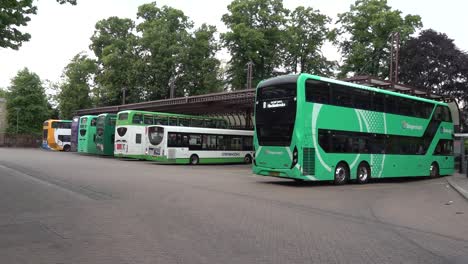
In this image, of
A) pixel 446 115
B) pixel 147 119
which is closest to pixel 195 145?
pixel 147 119

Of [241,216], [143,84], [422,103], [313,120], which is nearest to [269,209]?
[241,216]

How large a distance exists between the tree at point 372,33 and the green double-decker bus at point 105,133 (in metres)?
23.0

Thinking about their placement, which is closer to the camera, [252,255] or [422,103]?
[252,255]

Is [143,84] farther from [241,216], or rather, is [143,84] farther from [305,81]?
[241,216]

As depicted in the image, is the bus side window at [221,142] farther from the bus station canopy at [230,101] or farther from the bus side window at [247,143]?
the bus station canopy at [230,101]

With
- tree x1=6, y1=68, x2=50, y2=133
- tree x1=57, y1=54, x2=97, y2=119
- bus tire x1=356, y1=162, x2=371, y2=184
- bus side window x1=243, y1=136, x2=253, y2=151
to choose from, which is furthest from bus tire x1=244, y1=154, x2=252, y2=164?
tree x1=6, y1=68, x2=50, y2=133

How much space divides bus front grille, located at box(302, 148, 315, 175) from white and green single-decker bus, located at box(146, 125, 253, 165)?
14.1 meters

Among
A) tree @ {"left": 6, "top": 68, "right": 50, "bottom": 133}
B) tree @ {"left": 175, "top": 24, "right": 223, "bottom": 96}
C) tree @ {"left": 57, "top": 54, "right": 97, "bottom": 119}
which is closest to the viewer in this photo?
tree @ {"left": 175, "top": 24, "right": 223, "bottom": 96}

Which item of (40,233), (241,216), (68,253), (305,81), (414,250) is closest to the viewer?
(68,253)

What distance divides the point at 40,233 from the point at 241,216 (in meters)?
3.90

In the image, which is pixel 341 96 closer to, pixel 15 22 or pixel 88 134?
pixel 15 22

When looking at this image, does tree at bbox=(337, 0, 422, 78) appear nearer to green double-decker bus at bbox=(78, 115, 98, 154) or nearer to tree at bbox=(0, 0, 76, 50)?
green double-decker bus at bbox=(78, 115, 98, 154)

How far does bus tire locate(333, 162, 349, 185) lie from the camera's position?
17688 mm

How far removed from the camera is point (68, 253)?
591cm
